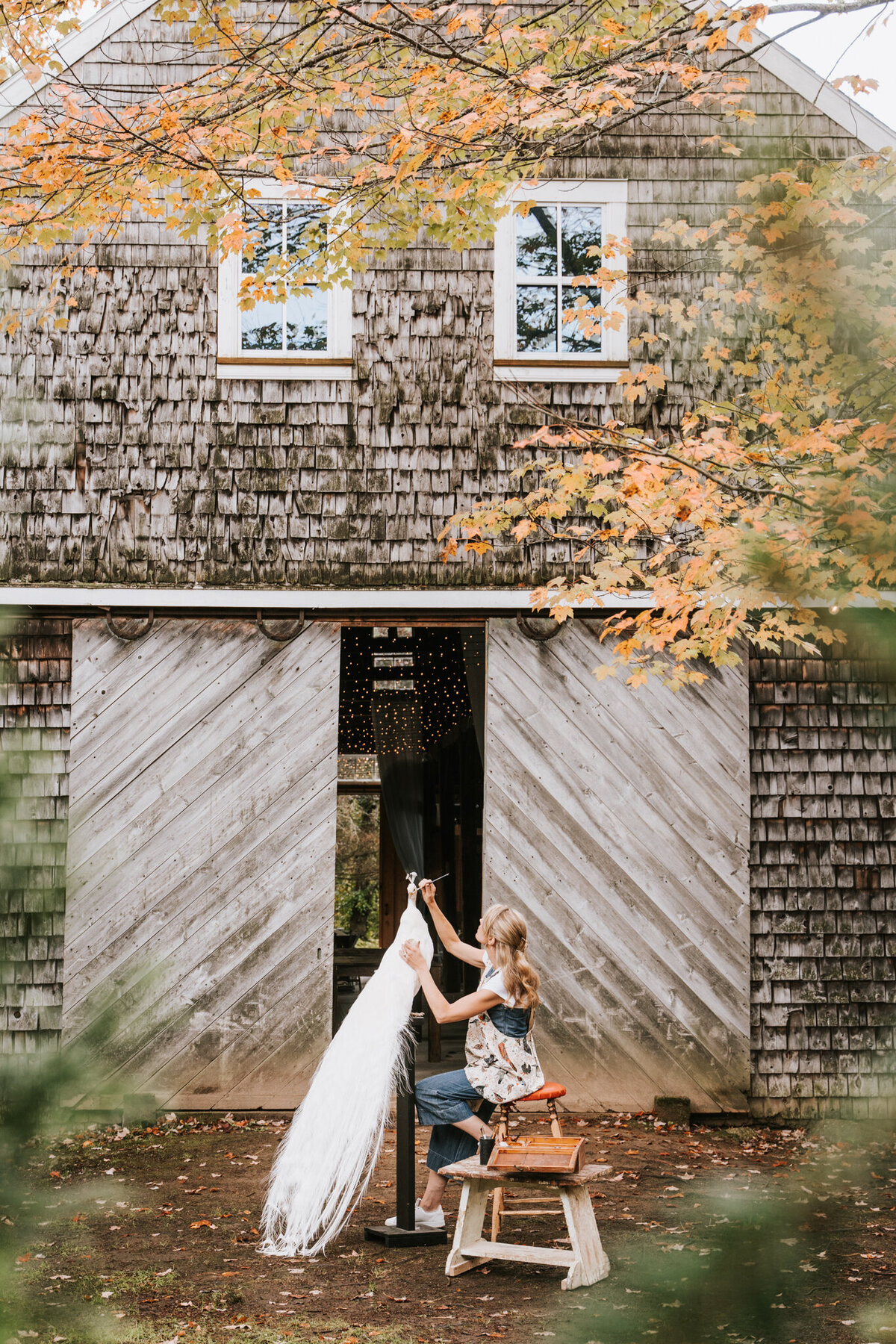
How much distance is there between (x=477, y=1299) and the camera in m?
4.41

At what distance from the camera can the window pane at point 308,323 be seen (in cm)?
755

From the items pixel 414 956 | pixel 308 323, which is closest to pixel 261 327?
pixel 308 323

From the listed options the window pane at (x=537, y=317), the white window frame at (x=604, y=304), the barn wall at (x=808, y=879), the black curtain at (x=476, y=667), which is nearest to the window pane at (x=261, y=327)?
the white window frame at (x=604, y=304)

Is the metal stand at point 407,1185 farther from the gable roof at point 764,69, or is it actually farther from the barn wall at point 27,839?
the gable roof at point 764,69

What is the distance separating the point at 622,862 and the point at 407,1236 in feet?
9.65

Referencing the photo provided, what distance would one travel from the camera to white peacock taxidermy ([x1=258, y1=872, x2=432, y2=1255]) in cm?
431

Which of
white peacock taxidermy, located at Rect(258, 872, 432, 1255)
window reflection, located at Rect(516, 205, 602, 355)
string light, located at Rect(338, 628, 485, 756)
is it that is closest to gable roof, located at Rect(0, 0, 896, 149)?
window reflection, located at Rect(516, 205, 602, 355)

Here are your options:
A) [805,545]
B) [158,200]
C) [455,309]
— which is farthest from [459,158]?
[805,545]

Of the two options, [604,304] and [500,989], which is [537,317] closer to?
[604,304]

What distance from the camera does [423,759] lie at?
32.2ft

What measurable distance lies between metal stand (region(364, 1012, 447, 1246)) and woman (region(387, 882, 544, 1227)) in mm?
63

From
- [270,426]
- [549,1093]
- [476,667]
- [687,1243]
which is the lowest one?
[549,1093]

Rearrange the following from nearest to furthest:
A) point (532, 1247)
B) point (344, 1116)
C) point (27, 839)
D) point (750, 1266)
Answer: point (750, 1266) → point (27, 839) → point (344, 1116) → point (532, 1247)

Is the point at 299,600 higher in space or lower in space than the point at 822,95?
lower
